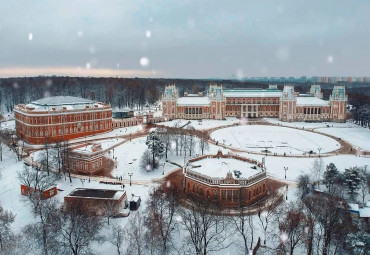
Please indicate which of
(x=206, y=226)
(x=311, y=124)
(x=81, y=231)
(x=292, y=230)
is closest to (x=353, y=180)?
(x=292, y=230)

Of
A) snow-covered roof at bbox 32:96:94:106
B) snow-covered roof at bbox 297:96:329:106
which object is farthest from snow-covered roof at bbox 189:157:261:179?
snow-covered roof at bbox 297:96:329:106

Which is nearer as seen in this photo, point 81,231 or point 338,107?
point 81,231

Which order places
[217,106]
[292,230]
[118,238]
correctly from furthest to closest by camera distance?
[217,106] → [118,238] → [292,230]

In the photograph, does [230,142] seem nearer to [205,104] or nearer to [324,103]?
[205,104]

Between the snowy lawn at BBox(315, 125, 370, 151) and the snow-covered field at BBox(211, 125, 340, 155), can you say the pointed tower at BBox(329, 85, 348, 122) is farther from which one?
the snow-covered field at BBox(211, 125, 340, 155)

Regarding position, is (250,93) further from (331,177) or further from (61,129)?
(331,177)

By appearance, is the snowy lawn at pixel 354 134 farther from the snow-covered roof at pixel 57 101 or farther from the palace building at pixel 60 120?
the snow-covered roof at pixel 57 101
